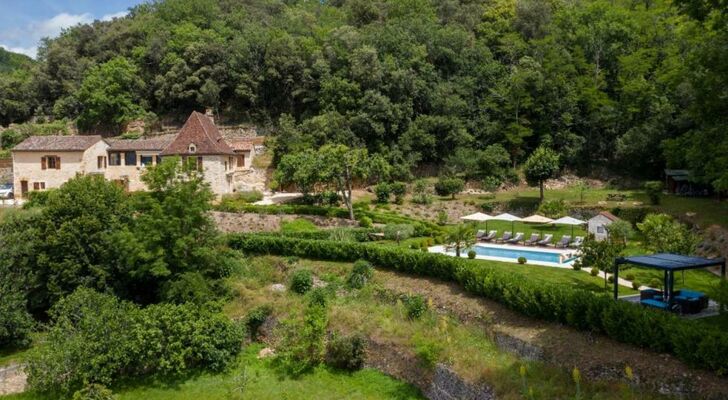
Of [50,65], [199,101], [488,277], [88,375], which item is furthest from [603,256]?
[50,65]

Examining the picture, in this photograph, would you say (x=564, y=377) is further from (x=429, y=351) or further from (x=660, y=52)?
(x=660, y=52)

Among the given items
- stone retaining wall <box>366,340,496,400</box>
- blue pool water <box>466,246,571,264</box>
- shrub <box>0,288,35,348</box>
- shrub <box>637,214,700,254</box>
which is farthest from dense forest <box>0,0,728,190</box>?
stone retaining wall <box>366,340,496,400</box>

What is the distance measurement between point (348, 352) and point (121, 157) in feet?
117

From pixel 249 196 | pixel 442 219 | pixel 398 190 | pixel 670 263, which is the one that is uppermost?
pixel 398 190

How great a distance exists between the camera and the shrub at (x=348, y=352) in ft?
74.9

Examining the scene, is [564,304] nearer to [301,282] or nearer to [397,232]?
[301,282]

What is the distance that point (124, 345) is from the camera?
23.5m

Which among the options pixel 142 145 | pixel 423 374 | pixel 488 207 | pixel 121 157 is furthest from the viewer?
pixel 121 157

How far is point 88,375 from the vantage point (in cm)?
2252

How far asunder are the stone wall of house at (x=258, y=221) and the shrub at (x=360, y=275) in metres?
10.3

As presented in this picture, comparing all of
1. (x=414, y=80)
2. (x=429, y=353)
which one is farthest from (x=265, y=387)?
(x=414, y=80)

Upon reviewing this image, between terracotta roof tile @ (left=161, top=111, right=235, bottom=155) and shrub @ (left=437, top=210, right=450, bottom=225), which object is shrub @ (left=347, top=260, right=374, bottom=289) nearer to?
shrub @ (left=437, top=210, right=450, bottom=225)

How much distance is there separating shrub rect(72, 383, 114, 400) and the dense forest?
3120 cm

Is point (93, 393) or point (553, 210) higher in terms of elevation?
point (553, 210)
